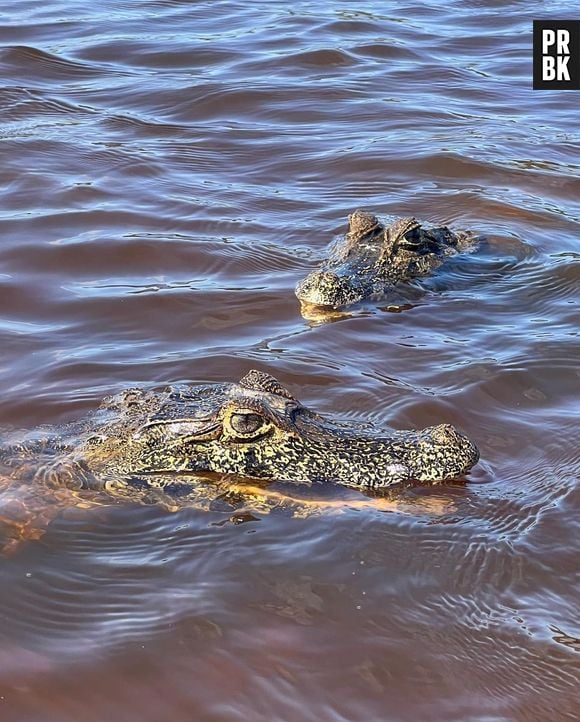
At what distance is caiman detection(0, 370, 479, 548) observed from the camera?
6.18m

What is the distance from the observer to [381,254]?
10219mm

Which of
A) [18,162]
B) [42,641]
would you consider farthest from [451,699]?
[18,162]

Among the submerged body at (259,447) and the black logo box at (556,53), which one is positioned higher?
the black logo box at (556,53)

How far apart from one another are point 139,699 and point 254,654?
0.58 metres

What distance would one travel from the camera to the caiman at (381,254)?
384 inches

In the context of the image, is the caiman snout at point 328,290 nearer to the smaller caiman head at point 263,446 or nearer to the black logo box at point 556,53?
the smaller caiman head at point 263,446

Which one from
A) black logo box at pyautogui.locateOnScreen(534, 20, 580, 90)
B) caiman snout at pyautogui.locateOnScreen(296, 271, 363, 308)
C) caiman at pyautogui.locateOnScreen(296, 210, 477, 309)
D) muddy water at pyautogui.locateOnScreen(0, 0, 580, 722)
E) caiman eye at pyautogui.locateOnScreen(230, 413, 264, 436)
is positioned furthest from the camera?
black logo box at pyautogui.locateOnScreen(534, 20, 580, 90)

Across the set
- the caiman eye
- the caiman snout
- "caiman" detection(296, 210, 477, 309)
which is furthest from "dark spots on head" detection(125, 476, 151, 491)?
"caiman" detection(296, 210, 477, 309)

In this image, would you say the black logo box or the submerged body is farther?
the black logo box

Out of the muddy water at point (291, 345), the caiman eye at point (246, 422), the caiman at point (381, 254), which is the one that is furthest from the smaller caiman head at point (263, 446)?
the caiman at point (381, 254)

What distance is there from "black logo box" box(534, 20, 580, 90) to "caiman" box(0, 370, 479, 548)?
37.0 feet

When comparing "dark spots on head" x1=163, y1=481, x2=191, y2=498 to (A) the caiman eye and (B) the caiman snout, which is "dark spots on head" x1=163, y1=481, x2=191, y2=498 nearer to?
(A) the caiman eye

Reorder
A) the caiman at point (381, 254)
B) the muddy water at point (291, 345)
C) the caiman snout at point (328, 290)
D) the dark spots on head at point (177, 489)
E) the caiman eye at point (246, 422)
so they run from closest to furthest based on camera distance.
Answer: the muddy water at point (291, 345), the caiman eye at point (246, 422), the dark spots on head at point (177, 489), the caiman snout at point (328, 290), the caiman at point (381, 254)

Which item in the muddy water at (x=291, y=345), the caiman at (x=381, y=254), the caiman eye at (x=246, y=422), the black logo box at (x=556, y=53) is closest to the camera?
the muddy water at (x=291, y=345)
